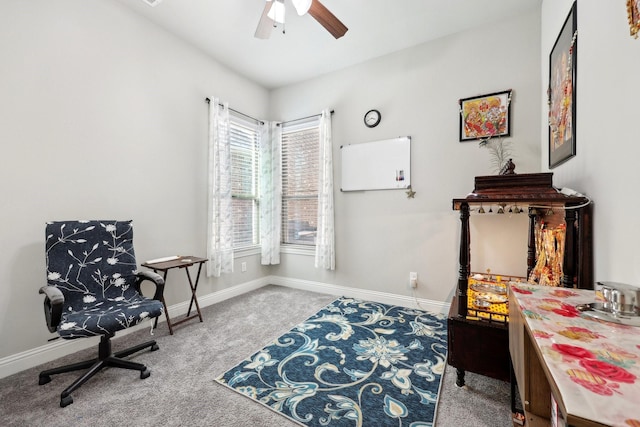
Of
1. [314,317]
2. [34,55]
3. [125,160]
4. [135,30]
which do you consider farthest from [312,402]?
[135,30]

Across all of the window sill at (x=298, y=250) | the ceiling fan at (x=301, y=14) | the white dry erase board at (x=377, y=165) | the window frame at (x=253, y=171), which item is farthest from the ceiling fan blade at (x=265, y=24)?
the window sill at (x=298, y=250)

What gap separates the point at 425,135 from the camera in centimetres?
292

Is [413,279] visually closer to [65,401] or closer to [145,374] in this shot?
[145,374]

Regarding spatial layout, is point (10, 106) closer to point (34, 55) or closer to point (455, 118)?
point (34, 55)

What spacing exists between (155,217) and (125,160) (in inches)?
23.1

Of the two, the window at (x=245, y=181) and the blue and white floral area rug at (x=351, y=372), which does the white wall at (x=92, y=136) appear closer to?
the window at (x=245, y=181)

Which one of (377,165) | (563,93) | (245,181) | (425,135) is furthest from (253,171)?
(563,93)

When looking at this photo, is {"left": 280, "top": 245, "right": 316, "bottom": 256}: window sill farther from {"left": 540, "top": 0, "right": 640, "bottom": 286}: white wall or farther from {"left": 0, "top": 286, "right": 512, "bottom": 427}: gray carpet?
{"left": 540, "top": 0, "right": 640, "bottom": 286}: white wall

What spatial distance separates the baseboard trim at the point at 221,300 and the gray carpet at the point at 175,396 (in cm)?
7

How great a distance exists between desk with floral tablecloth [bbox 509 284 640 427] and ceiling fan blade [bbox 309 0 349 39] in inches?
86.3

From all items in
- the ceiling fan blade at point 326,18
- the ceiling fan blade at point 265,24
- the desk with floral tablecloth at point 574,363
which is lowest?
the desk with floral tablecloth at point 574,363

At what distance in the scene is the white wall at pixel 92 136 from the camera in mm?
1876

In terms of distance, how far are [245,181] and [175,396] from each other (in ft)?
8.46

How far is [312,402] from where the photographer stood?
155 cm
